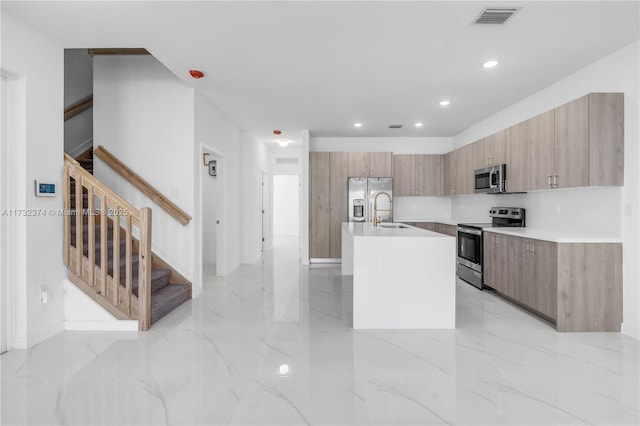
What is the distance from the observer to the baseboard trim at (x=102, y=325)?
10.5ft

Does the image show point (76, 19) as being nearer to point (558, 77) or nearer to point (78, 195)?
point (78, 195)

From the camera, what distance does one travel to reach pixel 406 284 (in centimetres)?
325

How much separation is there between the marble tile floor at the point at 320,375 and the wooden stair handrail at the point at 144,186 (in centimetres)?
122

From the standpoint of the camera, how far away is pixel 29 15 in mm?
2641

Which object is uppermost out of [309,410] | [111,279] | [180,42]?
[180,42]

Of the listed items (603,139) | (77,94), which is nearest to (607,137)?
(603,139)

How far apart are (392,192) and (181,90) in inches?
166

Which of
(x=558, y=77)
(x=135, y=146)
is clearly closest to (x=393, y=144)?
(x=558, y=77)

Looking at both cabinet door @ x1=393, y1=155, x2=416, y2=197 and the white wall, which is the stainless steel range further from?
the white wall

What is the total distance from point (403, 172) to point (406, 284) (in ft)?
13.3

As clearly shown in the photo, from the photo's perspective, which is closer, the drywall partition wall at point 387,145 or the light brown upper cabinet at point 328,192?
the light brown upper cabinet at point 328,192

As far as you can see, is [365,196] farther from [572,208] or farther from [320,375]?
[320,375]

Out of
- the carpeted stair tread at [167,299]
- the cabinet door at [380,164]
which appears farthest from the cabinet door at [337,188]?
the carpeted stair tread at [167,299]

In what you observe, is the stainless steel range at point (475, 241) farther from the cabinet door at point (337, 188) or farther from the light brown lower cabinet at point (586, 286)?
the cabinet door at point (337, 188)
